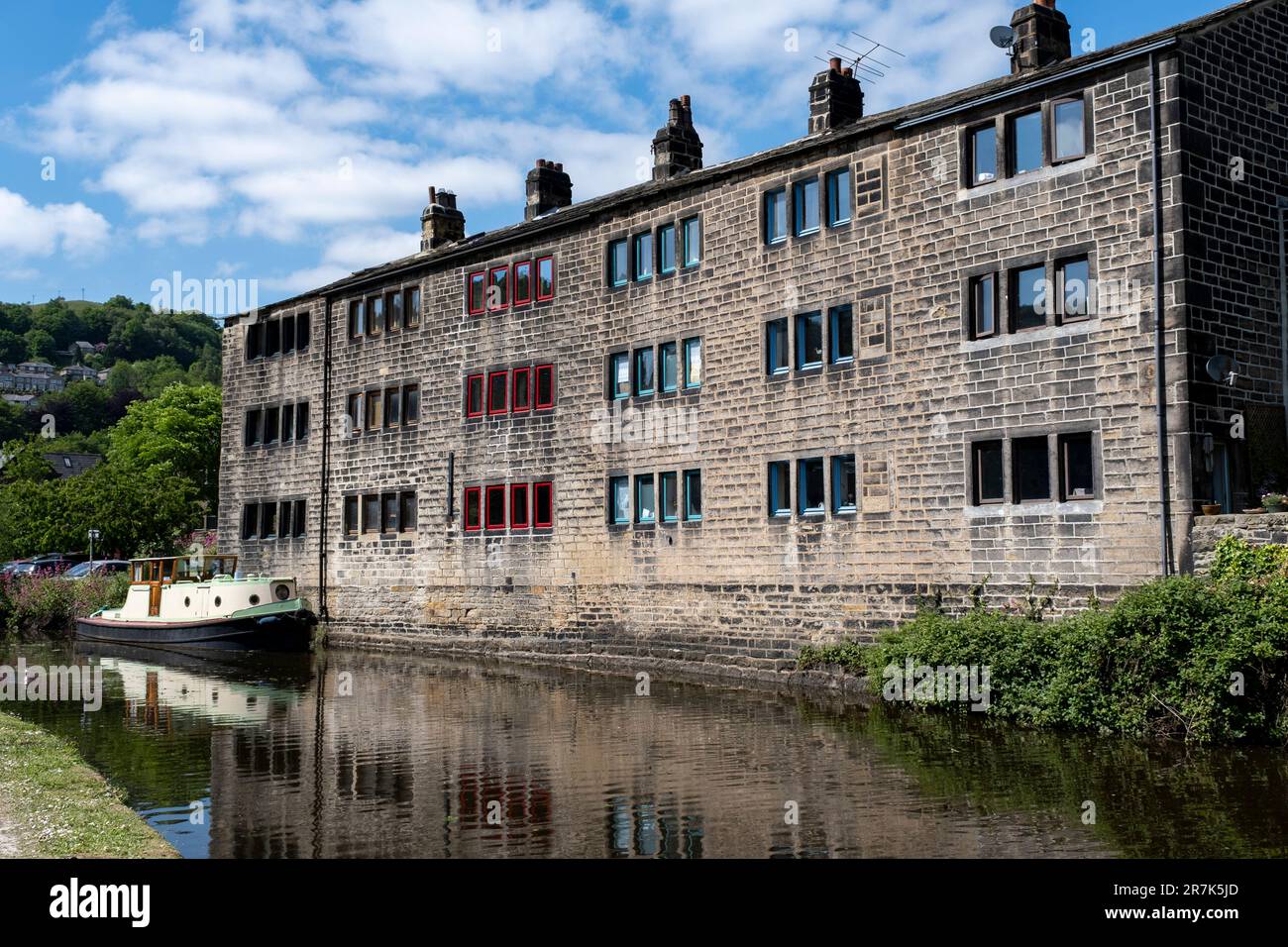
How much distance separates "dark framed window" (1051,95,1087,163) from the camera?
20.9m

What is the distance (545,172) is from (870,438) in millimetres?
16363

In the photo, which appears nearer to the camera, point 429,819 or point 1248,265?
point 429,819

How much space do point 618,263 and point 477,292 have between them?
5.49 meters

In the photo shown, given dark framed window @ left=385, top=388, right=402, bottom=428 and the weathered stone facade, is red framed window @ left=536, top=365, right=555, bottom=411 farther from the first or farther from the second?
dark framed window @ left=385, top=388, right=402, bottom=428

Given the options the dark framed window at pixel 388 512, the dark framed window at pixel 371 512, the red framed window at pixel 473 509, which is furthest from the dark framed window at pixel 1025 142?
the dark framed window at pixel 371 512

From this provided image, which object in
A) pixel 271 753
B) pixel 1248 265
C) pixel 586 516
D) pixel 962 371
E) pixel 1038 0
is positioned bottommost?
pixel 271 753

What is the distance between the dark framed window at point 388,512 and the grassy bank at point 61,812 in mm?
19599

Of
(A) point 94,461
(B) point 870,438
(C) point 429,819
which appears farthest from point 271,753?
(A) point 94,461

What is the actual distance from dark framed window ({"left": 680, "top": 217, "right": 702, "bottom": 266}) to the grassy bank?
1662cm

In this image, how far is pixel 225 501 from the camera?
137 ft

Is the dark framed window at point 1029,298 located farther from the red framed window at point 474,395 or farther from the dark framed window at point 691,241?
the red framed window at point 474,395

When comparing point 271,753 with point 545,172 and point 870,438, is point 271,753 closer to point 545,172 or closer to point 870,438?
point 870,438

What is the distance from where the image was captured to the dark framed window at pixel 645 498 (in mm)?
28359

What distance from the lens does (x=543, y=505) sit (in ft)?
102
